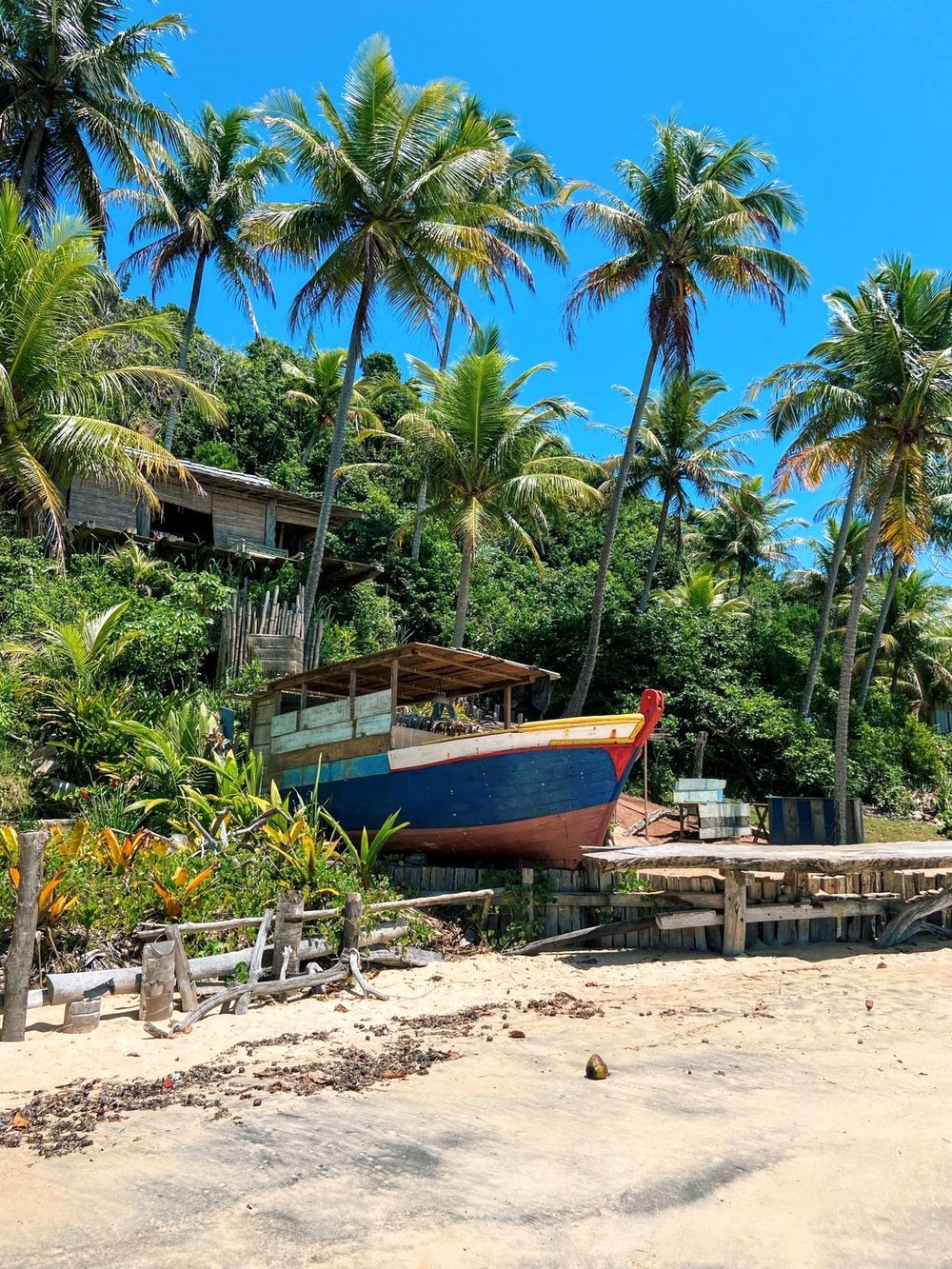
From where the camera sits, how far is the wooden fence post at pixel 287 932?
8.57 meters

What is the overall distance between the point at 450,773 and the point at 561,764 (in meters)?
1.35

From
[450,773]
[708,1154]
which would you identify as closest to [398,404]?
[450,773]

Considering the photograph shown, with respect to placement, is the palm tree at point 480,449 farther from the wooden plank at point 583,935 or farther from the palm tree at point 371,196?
the wooden plank at point 583,935

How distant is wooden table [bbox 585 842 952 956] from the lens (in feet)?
31.8

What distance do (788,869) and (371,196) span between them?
13.3 metres

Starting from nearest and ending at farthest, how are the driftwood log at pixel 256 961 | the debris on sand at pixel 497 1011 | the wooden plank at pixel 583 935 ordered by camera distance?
the debris on sand at pixel 497 1011 → the driftwood log at pixel 256 961 → the wooden plank at pixel 583 935

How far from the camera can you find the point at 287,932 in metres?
8.61

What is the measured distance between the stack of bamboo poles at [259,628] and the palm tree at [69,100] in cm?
819

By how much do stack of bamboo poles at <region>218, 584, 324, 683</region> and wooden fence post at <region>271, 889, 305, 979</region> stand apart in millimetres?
8336

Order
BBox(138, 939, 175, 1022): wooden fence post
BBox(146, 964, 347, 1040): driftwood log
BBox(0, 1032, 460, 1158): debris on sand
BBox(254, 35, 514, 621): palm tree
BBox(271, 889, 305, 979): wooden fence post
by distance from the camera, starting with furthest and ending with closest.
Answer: BBox(254, 35, 514, 621): palm tree
BBox(271, 889, 305, 979): wooden fence post
BBox(138, 939, 175, 1022): wooden fence post
BBox(146, 964, 347, 1040): driftwood log
BBox(0, 1032, 460, 1158): debris on sand

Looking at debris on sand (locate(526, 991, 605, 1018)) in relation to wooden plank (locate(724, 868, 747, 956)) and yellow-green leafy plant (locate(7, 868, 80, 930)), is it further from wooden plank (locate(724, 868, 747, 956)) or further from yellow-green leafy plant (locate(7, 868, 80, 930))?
yellow-green leafy plant (locate(7, 868, 80, 930))

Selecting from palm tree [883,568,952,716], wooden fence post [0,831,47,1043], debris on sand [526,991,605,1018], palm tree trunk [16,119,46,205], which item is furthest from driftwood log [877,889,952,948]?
palm tree [883,568,952,716]

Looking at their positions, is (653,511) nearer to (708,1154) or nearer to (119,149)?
(119,149)

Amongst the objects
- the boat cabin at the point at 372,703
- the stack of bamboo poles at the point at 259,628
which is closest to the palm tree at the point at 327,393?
the stack of bamboo poles at the point at 259,628
